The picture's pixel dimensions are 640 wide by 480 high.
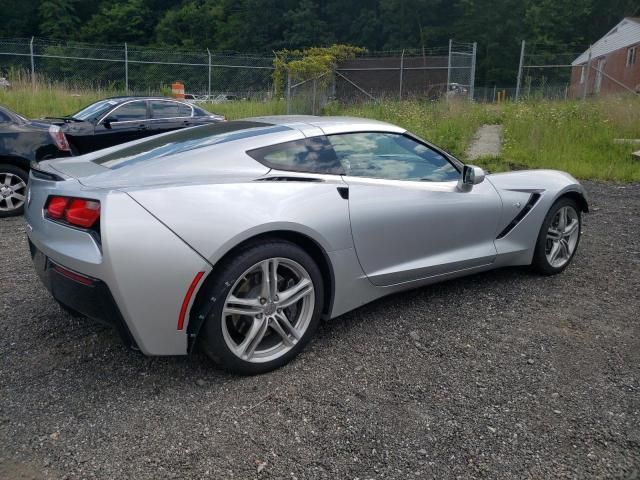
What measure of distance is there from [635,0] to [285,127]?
197 feet

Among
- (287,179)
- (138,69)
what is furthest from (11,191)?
(138,69)

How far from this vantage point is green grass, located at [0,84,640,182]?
10078mm

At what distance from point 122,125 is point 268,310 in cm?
773

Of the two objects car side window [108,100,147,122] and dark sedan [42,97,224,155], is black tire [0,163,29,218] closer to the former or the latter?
dark sedan [42,97,224,155]

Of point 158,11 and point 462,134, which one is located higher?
point 158,11

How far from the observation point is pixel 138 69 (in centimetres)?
2003

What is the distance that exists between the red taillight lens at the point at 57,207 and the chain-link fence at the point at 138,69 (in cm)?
1620

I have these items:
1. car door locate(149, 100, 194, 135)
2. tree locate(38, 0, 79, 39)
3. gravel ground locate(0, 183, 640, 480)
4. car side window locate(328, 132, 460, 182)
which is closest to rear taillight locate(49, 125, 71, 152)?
gravel ground locate(0, 183, 640, 480)

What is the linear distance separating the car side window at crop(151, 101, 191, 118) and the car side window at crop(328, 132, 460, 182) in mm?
7592

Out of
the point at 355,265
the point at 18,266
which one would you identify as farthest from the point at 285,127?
the point at 18,266

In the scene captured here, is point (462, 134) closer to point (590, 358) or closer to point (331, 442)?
point (590, 358)

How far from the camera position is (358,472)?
2.20 metres

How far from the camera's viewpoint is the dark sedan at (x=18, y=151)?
6.36 meters

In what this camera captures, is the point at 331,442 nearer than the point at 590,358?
Yes
